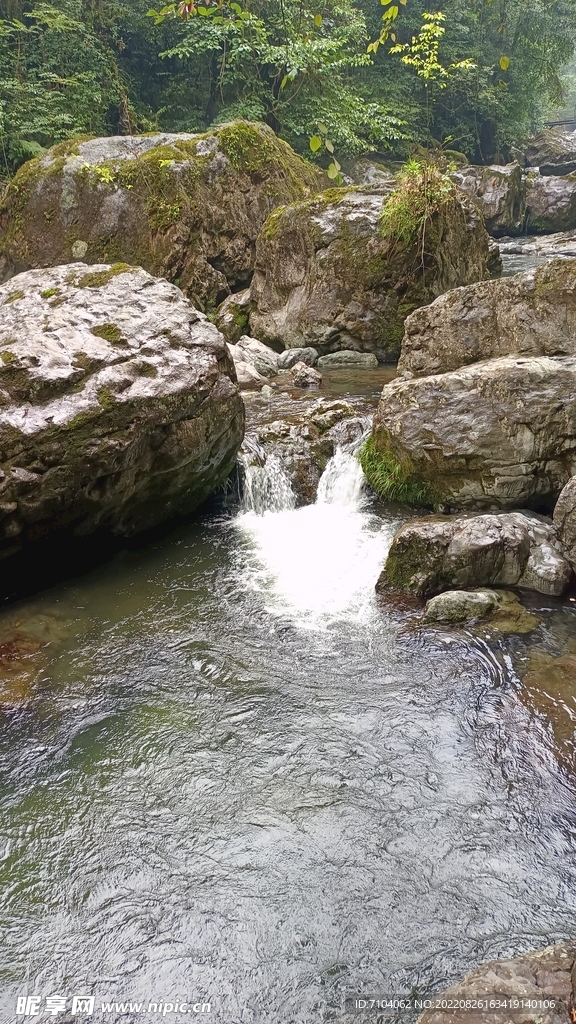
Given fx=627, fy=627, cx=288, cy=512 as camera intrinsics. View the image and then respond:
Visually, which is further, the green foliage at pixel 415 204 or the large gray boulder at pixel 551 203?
the large gray boulder at pixel 551 203

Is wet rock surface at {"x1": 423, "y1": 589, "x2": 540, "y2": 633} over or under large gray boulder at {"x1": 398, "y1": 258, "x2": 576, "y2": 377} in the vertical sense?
under

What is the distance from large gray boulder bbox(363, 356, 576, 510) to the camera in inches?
239

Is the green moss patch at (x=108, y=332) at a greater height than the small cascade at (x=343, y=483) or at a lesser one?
greater

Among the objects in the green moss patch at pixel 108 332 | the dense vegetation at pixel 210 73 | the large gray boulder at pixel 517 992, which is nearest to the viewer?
the large gray boulder at pixel 517 992

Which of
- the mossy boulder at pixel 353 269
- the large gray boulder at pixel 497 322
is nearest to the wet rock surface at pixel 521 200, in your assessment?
the mossy boulder at pixel 353 269

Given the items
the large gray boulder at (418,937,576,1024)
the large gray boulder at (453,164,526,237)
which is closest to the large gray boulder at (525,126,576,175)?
the large gray boulder at (453,164,526,237)

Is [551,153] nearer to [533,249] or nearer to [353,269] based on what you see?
[533,249]

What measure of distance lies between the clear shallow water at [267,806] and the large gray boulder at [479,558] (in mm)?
368

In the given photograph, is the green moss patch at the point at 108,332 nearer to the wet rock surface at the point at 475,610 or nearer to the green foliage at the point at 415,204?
the wet rock surface at the point at 475,610

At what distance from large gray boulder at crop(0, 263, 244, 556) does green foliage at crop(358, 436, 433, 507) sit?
60.5 inches

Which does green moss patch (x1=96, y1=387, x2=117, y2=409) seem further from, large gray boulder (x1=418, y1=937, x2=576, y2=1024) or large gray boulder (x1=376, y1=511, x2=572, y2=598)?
large gray boulder (x1=418, y1=937, x2=576, y2=1024)

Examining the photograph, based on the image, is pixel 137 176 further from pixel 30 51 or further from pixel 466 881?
pixel 466 881

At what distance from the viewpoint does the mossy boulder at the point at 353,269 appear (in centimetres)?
1112

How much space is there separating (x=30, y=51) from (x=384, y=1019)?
72.2 feet
